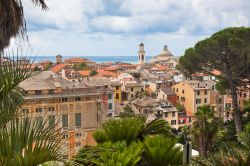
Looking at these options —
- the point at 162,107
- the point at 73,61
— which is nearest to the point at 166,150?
the point at 162,107

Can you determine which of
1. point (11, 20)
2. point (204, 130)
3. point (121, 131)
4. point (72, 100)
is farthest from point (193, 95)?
point (11, 20)

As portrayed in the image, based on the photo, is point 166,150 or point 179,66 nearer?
point 166,150

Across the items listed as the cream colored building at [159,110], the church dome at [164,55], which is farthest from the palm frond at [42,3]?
the church dome at [164,55]

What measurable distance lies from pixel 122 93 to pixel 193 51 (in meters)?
29.8

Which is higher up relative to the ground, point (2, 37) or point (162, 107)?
point (2, 37)

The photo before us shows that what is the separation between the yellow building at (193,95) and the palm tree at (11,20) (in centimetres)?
3659

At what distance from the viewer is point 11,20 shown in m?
3.87

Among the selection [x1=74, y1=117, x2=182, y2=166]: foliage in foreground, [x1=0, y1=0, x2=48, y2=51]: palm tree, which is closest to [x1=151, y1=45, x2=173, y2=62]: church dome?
[x1=74, y1=117, x2=182, y2=166]: foliage in foreground

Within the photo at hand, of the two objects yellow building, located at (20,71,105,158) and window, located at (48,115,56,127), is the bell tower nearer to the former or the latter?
yellow building, located at (20,71,105,158)

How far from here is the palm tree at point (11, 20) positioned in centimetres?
363

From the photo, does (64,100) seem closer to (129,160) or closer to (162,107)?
(162,107)

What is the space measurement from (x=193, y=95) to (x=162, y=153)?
1473 inches

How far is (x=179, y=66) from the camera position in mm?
19766

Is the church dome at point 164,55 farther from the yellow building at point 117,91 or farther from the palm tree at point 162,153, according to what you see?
the palm tree at point 162,153
